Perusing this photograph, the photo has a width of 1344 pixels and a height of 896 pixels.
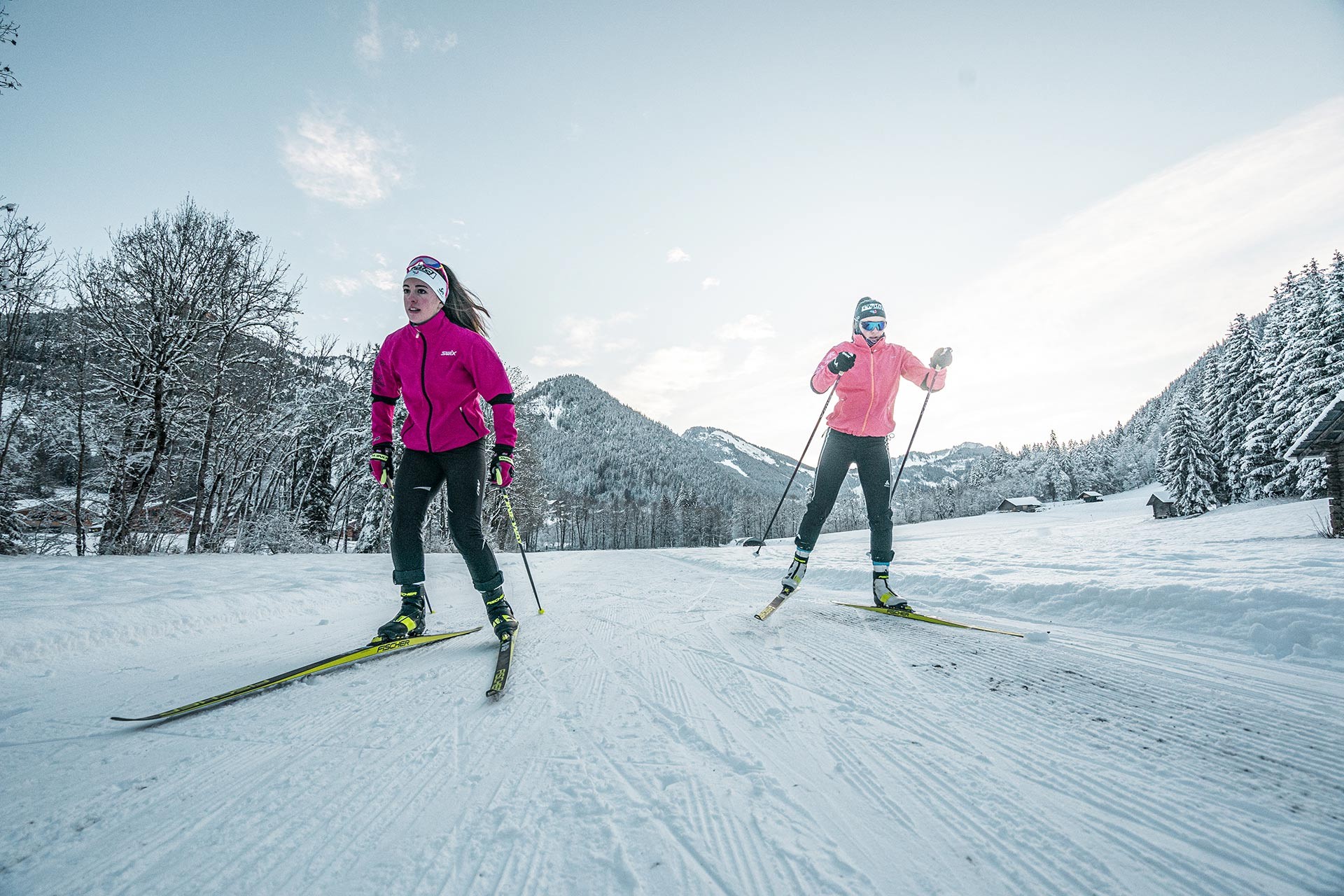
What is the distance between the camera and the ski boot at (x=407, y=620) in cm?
273

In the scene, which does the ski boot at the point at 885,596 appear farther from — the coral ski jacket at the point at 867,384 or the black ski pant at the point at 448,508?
the black ski pant at the point at 448,508

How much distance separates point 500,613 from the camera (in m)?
2.79

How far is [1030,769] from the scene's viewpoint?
1389mm

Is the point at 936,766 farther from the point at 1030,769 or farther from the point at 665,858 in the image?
the point at 665,858

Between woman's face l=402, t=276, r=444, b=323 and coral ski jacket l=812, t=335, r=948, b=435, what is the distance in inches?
122

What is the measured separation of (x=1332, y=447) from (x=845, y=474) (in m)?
18.1

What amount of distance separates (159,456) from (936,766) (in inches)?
583

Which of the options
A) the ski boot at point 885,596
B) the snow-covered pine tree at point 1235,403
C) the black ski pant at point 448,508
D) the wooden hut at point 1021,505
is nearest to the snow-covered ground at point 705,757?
the ski boot at point 885,596

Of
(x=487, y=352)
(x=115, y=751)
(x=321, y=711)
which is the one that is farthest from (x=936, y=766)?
(x=487, y=352)

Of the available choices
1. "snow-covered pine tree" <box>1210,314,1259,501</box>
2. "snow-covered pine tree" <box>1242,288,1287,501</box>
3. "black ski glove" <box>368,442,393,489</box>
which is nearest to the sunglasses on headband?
"black ski glove" <box>368,442,393,489</box>

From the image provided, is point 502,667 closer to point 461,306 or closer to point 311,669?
point 311,669

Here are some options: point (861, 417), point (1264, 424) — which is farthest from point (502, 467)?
point (1264, 424)

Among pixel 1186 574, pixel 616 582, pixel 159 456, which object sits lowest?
pixel 616 582

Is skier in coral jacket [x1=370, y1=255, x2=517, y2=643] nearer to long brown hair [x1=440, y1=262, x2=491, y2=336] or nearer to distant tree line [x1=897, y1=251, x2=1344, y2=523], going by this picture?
long brown hair [x1=440, y1=262, x2=491, y2=336]
